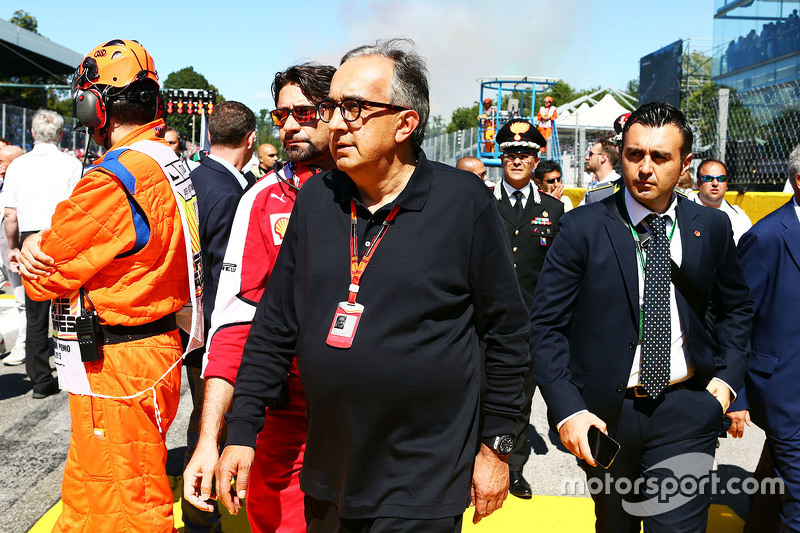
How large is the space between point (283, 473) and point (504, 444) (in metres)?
1.01

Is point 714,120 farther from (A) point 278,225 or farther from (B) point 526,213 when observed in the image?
(A) point 278,225

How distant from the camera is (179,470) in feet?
16.0

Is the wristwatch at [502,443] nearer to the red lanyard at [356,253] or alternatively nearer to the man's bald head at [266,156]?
the red lanyard at [356,253]

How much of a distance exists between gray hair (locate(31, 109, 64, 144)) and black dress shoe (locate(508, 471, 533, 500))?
5.06 meters

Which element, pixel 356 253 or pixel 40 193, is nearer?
pixel 356 253

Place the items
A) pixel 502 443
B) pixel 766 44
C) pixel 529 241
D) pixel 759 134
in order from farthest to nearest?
1. pixel 766 44
2. pixel 759 134
3. pixel 529 241
4. pixel 502 443

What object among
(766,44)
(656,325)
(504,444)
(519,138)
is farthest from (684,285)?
(766,44)

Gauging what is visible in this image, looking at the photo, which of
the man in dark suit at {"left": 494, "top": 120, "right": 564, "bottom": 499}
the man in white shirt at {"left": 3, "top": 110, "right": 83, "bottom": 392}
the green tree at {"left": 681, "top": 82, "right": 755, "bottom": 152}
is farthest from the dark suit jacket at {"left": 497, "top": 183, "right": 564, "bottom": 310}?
the green tree at {"left": 681, "top": 82, "right": 755, "bottom": 152}

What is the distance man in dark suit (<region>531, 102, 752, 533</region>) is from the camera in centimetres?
278

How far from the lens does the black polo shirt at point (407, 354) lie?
2.02m

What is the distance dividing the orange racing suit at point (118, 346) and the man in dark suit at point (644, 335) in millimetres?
1620

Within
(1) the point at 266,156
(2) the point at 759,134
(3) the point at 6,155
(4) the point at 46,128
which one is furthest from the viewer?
(2) the point at 759,134

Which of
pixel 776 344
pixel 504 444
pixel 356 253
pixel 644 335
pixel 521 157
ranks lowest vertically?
pixel 504 444

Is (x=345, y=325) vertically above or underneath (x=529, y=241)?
underneath
